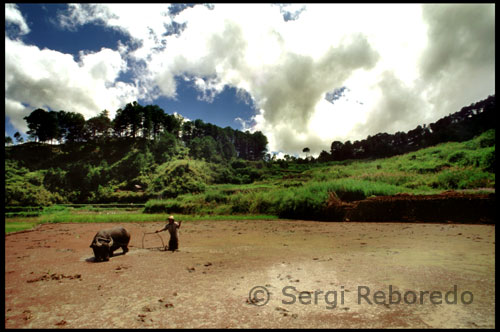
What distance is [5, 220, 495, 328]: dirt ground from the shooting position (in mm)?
5172

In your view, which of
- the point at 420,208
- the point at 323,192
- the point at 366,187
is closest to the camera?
the point at 420,208

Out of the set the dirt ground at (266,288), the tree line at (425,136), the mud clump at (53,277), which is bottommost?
the mud clump at (53,277)

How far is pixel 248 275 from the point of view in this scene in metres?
8.27

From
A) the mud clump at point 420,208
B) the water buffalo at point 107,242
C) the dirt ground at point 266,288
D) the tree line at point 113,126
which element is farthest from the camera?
the tree line at point 113,126

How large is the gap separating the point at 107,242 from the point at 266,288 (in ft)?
26.3

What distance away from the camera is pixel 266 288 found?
698cm

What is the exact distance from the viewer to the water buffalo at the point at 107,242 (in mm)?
11117

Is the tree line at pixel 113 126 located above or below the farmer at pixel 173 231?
above

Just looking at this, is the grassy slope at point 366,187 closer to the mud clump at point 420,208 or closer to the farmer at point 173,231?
the mud clump at point 420,208

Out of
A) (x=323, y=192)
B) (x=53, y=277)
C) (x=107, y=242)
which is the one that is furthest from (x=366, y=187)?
(x=53, y=277)

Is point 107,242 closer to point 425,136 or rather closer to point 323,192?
point 323,192

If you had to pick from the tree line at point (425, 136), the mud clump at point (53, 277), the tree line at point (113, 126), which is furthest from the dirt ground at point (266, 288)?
the tree line at point (113, 126)

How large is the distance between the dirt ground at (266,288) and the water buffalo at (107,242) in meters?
0.59

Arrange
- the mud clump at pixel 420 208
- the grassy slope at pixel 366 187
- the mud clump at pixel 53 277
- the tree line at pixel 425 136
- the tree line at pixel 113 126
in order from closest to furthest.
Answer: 1. the mud clump at pixel 53 277
2. the mud clump at pixel 420 208
3. the grassy slope at pixel 366 187
4. the tree line at pixel 425 136
5. the tree line at pixel 113 126
